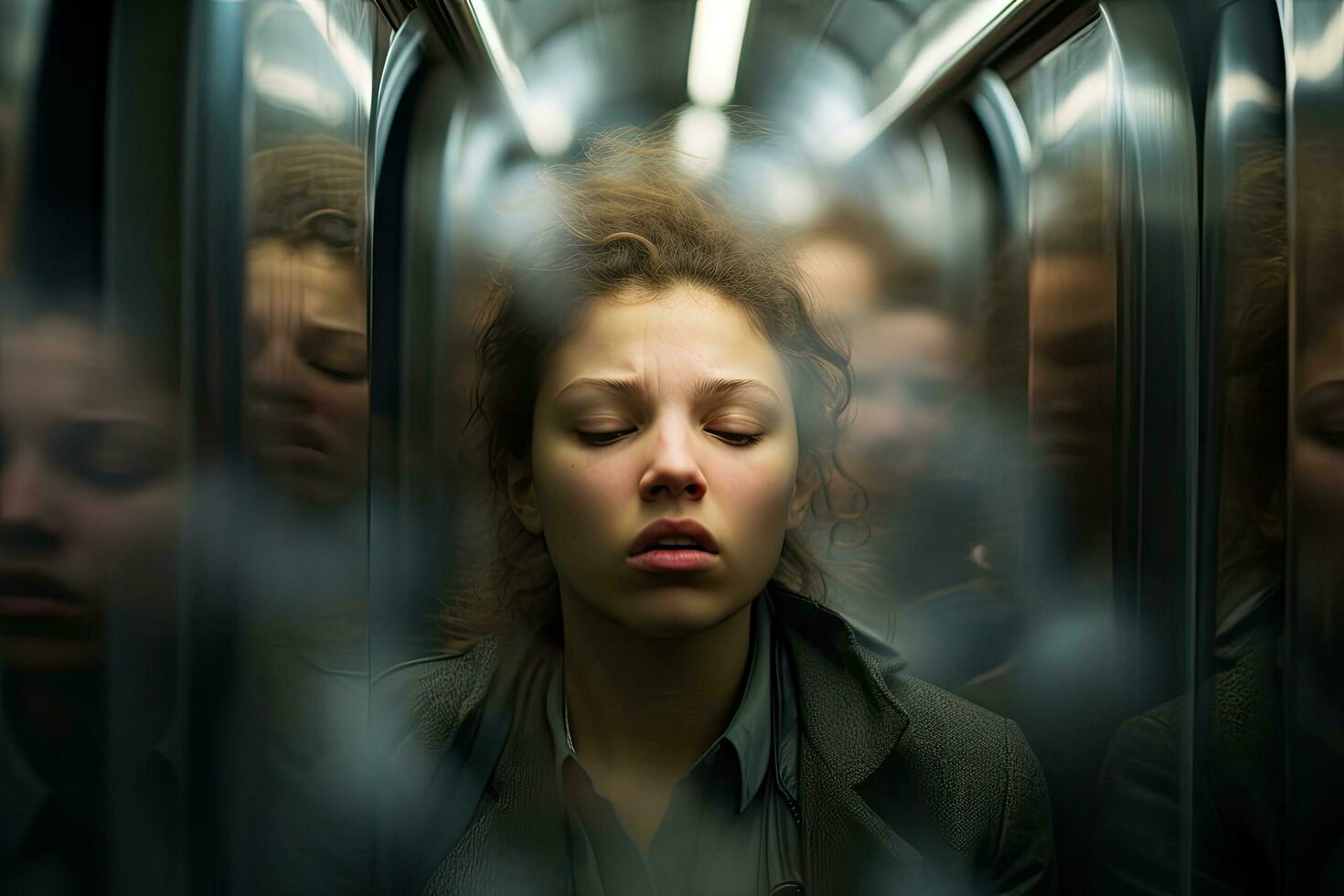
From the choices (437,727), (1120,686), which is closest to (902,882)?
(1120,686)

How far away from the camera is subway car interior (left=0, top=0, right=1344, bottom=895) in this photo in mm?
595

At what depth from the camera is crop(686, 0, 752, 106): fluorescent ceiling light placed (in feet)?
2.22

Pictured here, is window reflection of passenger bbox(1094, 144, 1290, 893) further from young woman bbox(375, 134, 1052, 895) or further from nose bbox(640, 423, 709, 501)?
nose bbox(640, 423, 709, 501)

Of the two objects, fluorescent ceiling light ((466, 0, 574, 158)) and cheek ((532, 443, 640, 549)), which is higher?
fluorescent ceiling light ((466, 0, 574, 158))

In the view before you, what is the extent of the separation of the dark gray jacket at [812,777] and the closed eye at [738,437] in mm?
106

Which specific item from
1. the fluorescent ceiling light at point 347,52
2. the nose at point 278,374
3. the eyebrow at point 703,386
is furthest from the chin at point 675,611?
the fluorescent ceiling light at point 347,52

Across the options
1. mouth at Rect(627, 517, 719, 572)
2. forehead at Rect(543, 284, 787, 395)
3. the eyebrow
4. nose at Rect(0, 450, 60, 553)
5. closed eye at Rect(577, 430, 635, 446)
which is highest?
forehead at Rect(543, 284, 787, 395)

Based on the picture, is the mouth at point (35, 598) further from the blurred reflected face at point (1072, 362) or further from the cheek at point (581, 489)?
the blurred reflected face at point (1072, 362)

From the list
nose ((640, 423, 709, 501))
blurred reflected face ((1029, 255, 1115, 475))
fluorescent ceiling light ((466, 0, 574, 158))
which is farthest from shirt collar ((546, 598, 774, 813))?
fluorescent ceiling light ((466, 0, 574, 158))

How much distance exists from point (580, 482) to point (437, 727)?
19cm

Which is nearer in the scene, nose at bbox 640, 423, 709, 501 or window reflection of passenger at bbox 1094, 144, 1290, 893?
nose at bbox 640, 423, 709, 501

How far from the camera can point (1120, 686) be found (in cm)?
70

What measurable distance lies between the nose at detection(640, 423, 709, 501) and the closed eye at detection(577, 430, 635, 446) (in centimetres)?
2

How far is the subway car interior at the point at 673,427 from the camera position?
1.95 ft
